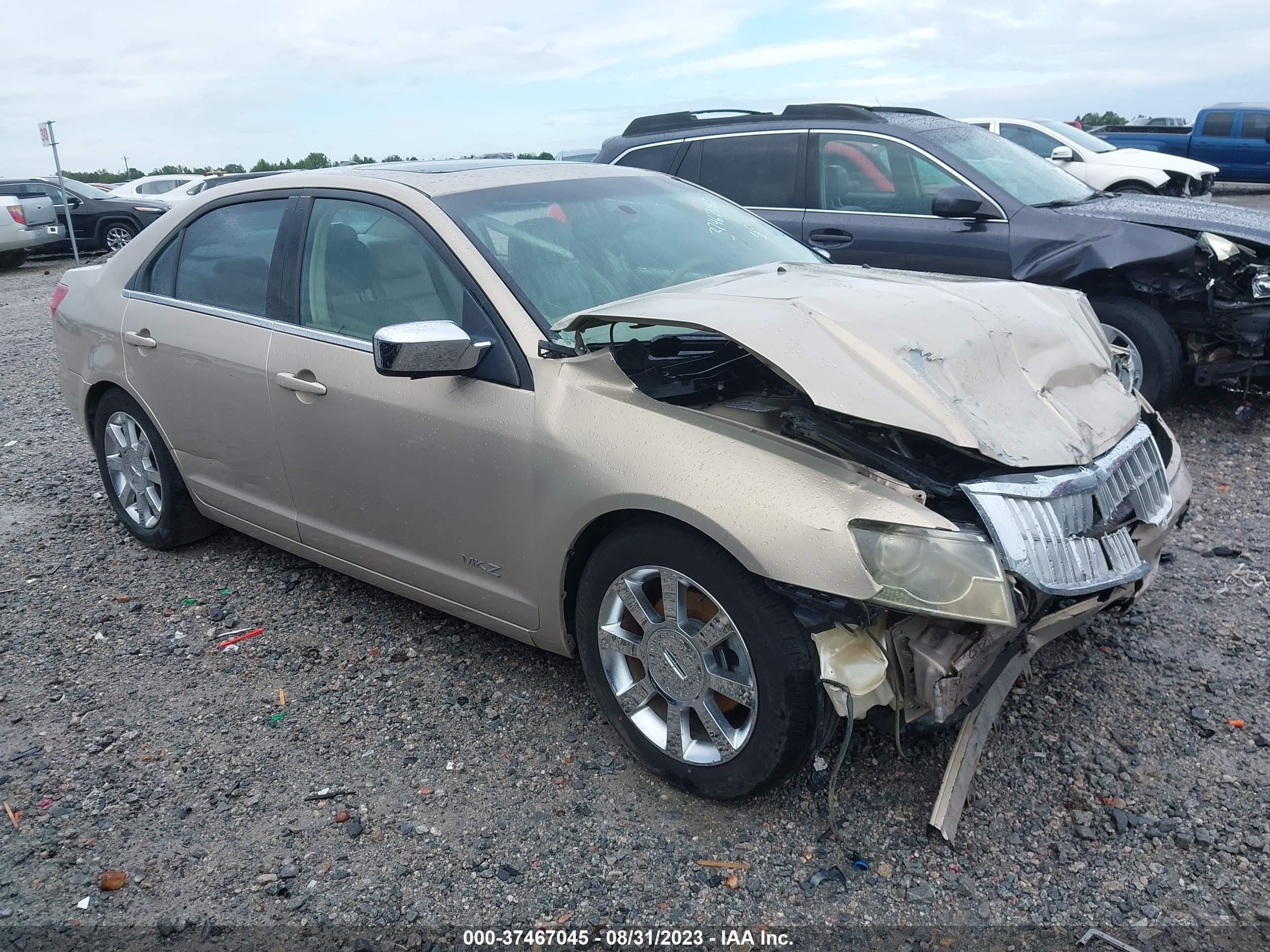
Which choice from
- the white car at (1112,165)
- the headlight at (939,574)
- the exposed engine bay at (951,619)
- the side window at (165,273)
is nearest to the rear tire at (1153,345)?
the exposed engine bay at (951,619)

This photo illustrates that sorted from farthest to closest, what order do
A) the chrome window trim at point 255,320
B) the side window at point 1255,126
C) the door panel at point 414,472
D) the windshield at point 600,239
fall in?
the side window at point 1255,126
the chrome window trim at point 255,320
the windshield at point 600,239
the door panel at point 414,472

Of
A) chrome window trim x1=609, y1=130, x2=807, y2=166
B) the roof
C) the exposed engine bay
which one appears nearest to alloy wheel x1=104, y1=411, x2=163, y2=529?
the roof

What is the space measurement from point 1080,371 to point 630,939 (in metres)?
2.02

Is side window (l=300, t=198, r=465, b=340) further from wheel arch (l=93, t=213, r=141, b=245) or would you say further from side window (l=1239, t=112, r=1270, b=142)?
side window (l=1239, t=112, r=1270, b=142)

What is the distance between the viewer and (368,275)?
11.4 ft

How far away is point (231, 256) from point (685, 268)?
6.13 ft

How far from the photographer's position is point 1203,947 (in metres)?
2.22

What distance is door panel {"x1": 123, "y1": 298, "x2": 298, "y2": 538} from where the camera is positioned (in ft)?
12.3

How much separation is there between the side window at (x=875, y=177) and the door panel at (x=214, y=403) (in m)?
4.07

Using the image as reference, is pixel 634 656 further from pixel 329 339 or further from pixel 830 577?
pixel 329 339

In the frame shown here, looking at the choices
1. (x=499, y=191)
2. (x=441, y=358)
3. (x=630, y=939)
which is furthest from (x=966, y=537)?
(x=499, y=191)

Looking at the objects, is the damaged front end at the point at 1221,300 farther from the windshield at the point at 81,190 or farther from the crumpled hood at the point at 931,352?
the windshield at the point at 81,190

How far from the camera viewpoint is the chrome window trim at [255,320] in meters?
3.42

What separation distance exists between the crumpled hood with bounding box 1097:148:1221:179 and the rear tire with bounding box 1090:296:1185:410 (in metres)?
9.48
